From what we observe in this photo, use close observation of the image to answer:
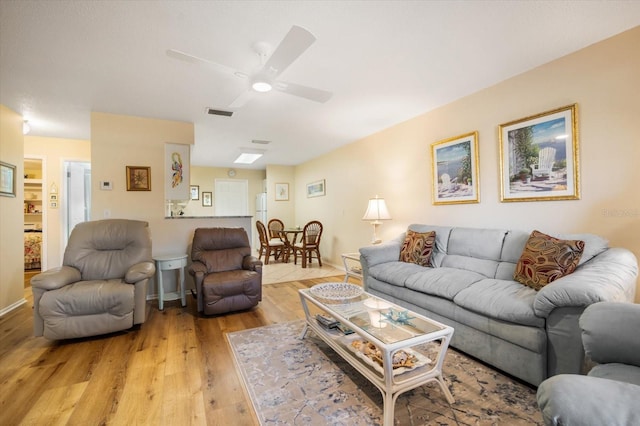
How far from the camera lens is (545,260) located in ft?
6.94

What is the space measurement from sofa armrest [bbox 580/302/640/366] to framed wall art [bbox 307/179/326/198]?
5.18 metres

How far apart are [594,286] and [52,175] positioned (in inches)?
259

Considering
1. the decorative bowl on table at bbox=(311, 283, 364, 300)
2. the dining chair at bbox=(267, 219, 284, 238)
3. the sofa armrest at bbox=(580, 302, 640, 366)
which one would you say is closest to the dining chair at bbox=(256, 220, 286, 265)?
the dining chair at bbox=(267, 219, 284, 238)

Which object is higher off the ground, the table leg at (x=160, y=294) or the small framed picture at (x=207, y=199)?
the small framed picture at (x=207, y=199)

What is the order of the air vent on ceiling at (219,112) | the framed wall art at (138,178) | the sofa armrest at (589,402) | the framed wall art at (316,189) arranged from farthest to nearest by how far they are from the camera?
the framed wall art at (316,189) → the framed wall art at (138,178) → the air vent on ceiling at (219,112) → the sofa armrest at (589,402)

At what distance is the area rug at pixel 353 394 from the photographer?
5.04ft

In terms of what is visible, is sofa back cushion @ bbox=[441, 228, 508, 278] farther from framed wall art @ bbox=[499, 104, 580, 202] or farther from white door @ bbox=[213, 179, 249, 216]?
white door @ bbox=[213, 179, 249, 216]

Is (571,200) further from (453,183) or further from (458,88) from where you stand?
(458,88)

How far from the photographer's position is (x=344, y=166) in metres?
5.48

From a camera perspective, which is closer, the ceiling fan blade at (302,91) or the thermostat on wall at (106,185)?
the ceiling fan blade at (302,91)

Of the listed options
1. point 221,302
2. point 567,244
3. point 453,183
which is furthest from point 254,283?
point 567,244

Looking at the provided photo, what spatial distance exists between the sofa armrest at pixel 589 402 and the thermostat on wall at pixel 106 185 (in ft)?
14.5

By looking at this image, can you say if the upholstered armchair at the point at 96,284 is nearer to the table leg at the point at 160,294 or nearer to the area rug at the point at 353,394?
the table leg at the point at 160,294

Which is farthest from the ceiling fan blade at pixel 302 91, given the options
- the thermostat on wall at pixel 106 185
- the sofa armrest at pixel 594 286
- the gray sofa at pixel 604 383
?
the thermostat on wall at pixel 106 185
